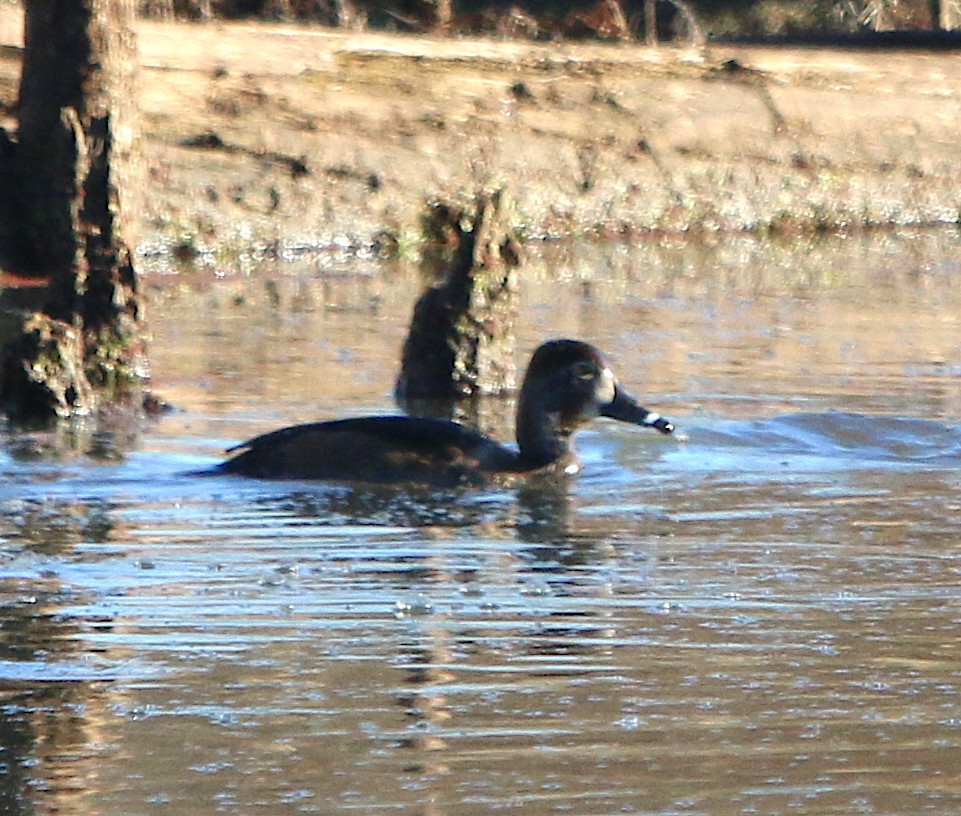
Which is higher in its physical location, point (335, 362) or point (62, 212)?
point (62, 212)

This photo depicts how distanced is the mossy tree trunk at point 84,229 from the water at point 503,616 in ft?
1.08

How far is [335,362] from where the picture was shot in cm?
1205

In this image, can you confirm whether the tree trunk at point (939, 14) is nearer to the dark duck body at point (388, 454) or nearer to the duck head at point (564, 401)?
the duck head at point (564, 401)

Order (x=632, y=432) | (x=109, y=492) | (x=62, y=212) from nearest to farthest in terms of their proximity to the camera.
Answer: (x=109, y=492)
(x=632, y=432)
(x=62, y=212)

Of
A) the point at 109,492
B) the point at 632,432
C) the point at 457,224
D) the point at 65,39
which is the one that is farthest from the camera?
the point at 65,39

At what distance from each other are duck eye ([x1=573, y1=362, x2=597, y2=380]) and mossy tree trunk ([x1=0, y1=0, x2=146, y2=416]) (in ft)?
7.39

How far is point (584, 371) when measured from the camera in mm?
9117

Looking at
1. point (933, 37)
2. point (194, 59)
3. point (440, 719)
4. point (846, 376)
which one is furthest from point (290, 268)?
point (440, 719)

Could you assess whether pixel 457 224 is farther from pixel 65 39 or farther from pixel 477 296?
pixel 65 39

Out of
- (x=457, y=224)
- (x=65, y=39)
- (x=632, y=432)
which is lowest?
(x=632, y=432)

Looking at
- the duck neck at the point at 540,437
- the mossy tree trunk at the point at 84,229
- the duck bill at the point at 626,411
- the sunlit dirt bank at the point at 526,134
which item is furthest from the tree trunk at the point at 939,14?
the duck neck at the point at 540,437

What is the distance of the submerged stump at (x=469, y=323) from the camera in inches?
433

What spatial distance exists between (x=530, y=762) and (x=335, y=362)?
7.41 m

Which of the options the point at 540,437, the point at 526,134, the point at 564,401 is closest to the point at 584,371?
the point at 564,401
